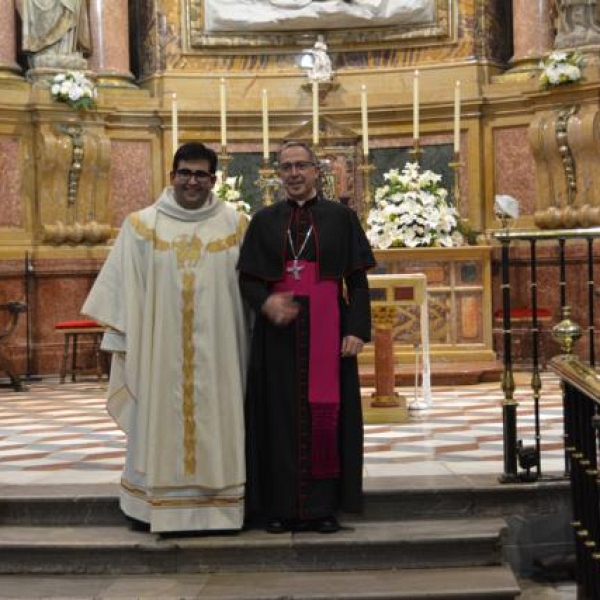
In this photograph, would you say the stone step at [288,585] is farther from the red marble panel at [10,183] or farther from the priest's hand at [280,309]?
the red marble panel at [10,183]

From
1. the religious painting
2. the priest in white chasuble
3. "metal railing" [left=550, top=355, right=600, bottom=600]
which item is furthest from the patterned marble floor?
the religious painting

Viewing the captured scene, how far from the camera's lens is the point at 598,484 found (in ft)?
16.9

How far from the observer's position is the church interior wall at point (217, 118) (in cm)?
1349

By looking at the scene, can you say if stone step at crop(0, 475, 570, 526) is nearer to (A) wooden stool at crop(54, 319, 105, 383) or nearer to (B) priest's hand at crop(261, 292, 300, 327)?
(B) priest's hand at crop(261, 292, 300, 327)

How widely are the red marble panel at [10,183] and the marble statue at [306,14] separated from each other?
7.43 feet

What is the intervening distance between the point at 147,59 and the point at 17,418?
565 centimetres

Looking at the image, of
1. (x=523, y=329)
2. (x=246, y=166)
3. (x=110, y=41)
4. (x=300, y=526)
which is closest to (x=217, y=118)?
(x=246, y=166)

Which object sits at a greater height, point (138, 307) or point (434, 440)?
point (138, 307)

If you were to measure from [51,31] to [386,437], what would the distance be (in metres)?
6.82

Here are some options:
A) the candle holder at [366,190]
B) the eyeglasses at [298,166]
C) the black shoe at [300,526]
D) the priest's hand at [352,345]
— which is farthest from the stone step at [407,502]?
the candle holder at [366,190]

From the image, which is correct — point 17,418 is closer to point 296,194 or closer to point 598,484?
point 296,194

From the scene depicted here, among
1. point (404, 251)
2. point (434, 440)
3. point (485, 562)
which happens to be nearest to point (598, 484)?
point (485, 562)

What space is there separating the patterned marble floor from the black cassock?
0.80 m

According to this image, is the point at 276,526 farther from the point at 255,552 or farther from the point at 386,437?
the point at 386,437
